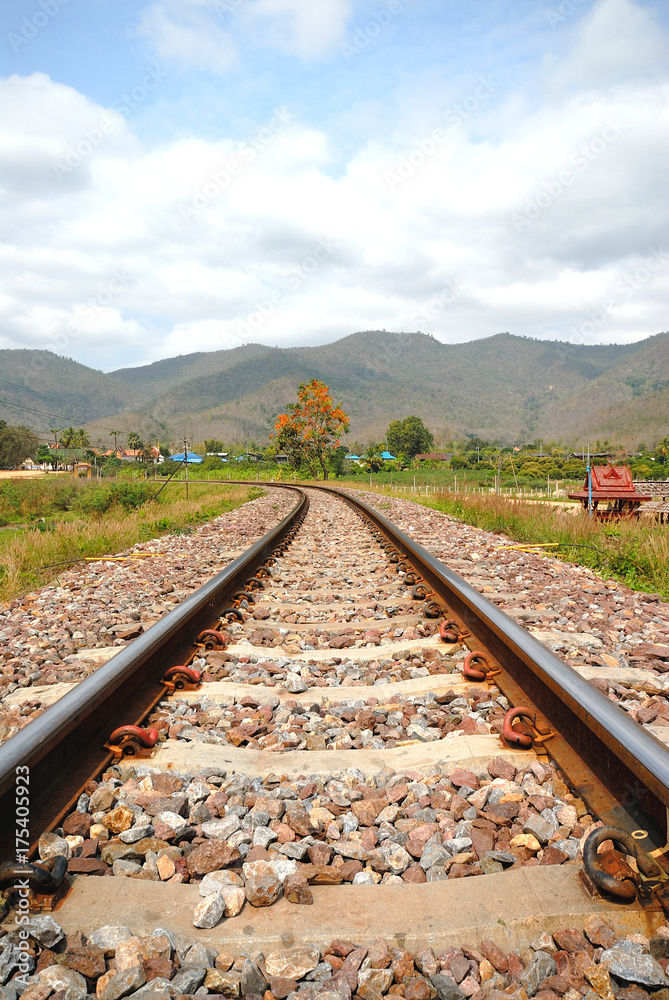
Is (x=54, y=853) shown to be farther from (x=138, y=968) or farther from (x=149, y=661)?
(x=149, y=661)

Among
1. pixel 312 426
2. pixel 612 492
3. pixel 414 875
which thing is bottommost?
pixel 414 875

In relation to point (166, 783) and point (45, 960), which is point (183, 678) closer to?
point (166, 783)

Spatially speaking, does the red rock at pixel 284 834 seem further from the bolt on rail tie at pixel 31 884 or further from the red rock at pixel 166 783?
the bolt on rail tie at pixel 31 884

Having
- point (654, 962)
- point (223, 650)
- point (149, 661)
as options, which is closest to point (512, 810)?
point (654, 962)

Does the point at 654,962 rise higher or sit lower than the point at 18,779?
lower

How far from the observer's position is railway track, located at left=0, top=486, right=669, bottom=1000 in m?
1.15

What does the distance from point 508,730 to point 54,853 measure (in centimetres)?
133

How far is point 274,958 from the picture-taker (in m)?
1.16

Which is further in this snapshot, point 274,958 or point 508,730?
point 508,730

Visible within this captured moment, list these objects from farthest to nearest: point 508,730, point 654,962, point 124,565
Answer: point 124,565
point 508,730
point 654,962

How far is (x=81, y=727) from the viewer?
73.6 inches

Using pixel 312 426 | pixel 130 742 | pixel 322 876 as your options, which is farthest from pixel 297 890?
pixel 312 426

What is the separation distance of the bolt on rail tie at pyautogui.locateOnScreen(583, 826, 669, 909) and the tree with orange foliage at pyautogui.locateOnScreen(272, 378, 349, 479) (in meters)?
40.7

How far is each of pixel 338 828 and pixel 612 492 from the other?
10.3 metres
